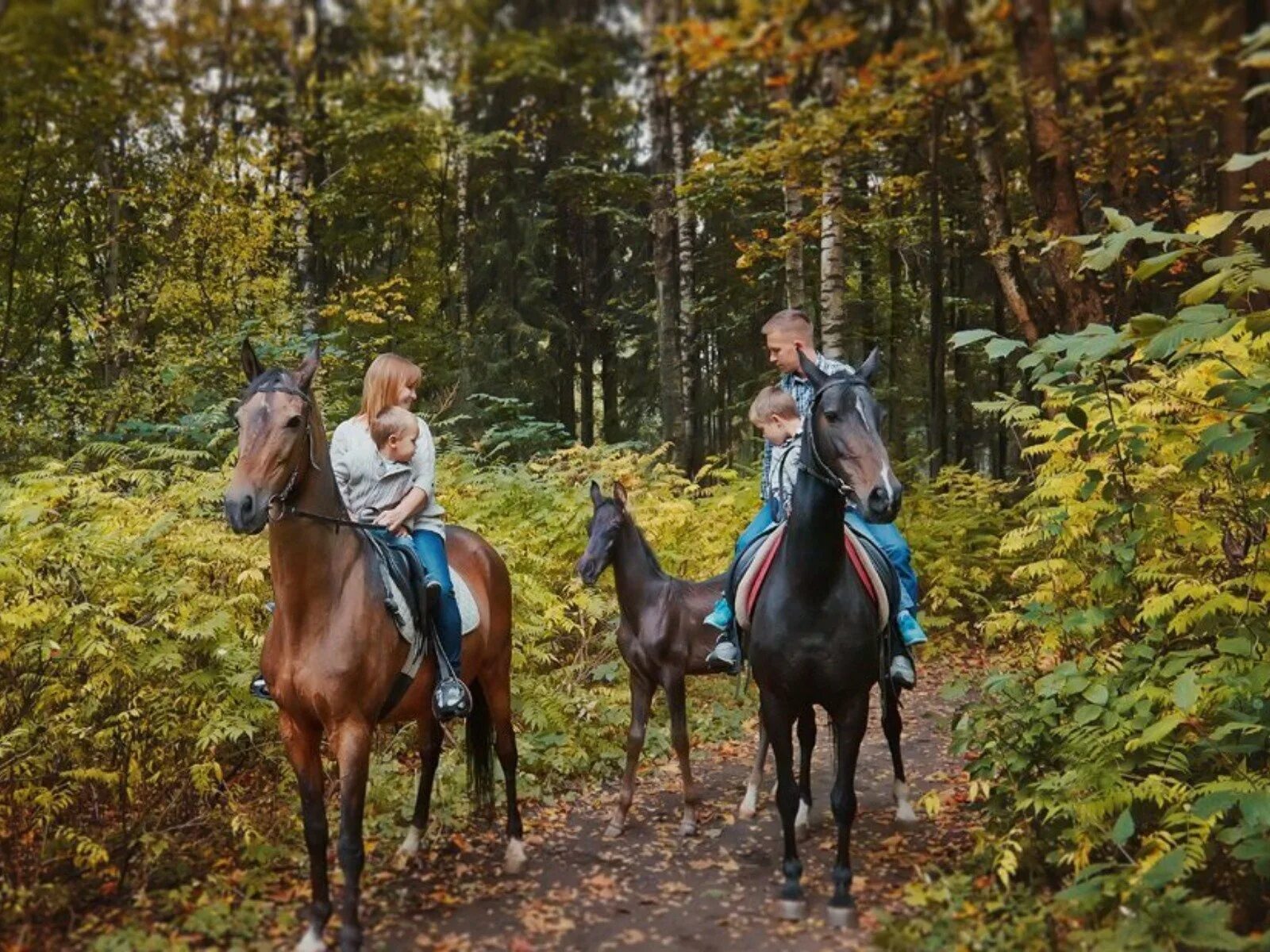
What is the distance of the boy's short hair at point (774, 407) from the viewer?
5.81m

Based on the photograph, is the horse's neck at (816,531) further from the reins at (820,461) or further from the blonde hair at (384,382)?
the blonde hair at (384,382)

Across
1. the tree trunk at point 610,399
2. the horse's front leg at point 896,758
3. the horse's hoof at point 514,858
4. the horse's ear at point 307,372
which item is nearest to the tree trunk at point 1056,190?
the horse's front leg at point 896,758

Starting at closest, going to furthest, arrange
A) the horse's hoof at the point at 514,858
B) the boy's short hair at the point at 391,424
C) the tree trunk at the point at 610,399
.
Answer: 1. the boy's short hair at the point at 391,424
2. the horse's hoof at the point at 514,858
3. the tree trunk at the point at 610,399

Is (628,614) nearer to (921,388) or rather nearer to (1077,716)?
(1077,716)

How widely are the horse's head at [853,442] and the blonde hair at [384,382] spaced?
2.30 m

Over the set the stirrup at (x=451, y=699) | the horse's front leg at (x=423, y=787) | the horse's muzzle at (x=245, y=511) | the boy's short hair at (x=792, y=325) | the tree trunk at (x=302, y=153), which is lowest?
the horse's front leg at (x=423, y=787)

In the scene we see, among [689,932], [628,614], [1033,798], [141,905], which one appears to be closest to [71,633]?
[141,905]

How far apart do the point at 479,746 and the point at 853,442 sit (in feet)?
11.1

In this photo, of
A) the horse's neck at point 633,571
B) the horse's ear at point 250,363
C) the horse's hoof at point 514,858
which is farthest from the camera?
the horse's neck at point 633,571

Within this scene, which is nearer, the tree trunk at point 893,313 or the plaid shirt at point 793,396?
the plaid shirt at point 793,396

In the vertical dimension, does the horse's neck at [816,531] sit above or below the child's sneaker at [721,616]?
above

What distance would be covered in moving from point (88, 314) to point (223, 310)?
65.4 inches

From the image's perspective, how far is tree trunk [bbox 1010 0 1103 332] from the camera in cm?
622

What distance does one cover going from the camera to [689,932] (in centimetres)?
436
